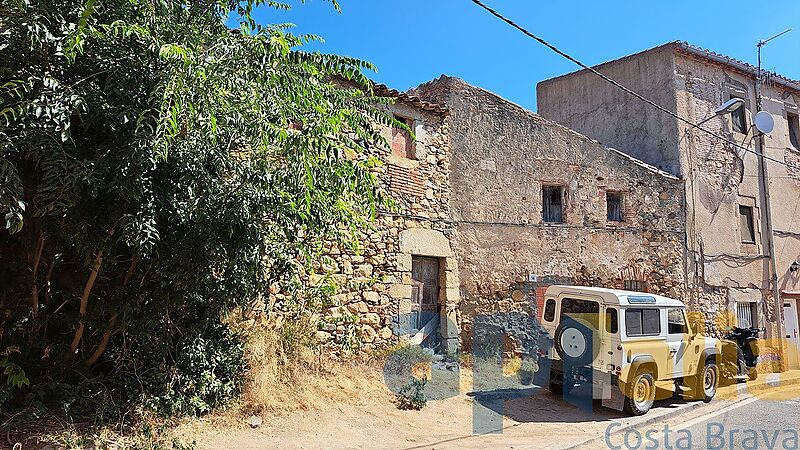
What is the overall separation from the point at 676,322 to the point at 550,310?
2006 mm

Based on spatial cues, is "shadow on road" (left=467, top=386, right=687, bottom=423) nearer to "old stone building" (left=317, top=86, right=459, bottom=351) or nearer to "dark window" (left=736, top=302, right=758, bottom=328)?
"old stone building" (left=317, top=86, right=459, bottom=351)

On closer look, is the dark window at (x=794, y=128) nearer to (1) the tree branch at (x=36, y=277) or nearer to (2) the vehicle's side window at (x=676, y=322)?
(2) the vehicle's side window at (x=676, y=322)

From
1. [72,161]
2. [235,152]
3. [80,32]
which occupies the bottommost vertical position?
[72,161]

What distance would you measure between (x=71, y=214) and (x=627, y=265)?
11.7 metres

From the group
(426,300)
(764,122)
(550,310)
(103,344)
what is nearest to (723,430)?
(550,310)

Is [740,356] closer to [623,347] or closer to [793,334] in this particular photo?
[623,347]

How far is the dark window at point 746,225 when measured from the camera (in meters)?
15.9

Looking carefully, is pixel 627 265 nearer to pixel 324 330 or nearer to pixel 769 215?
pixel 769 215

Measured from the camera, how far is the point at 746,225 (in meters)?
16.1

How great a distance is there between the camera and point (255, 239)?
5754 millimetres

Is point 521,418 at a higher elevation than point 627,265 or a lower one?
lower

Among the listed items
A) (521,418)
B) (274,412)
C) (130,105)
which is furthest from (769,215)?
(130,105)

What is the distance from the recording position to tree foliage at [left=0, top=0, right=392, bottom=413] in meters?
4.77

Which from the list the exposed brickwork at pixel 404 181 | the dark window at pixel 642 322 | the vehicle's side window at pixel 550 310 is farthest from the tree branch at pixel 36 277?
the dark window at pixel 642 322
